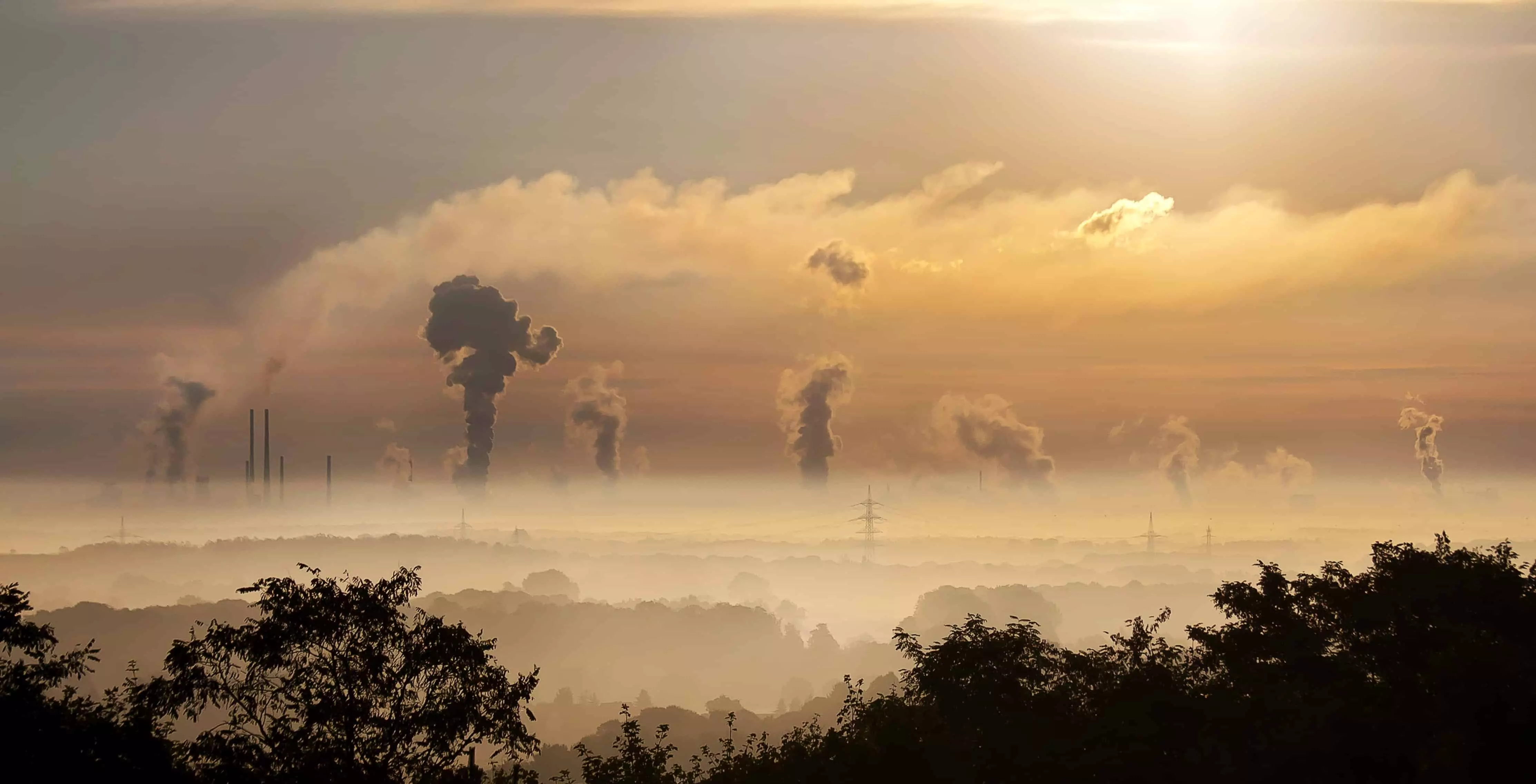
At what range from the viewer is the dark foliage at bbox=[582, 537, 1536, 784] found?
3416 cm

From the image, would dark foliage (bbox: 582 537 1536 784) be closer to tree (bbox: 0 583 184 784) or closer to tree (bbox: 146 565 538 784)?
tree (bbox: 146 565 538 784)

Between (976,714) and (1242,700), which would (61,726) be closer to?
(976,714)

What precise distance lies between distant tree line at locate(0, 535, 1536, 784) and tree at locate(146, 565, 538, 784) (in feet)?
0.17

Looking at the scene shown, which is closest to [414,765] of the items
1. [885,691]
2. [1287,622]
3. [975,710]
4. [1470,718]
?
[975,710]

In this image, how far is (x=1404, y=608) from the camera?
43.3 m

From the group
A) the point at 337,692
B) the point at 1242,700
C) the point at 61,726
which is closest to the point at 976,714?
the point at 1242,700

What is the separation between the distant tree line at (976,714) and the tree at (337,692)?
0.05 meters

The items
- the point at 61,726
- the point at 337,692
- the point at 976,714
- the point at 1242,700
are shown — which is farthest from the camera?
the point at 976,714

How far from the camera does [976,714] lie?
4812cm

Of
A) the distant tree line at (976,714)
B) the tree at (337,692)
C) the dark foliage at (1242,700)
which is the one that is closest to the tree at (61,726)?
the distant tree line at (976,714)

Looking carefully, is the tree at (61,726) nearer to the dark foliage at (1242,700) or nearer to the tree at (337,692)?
the tree at (337,692)

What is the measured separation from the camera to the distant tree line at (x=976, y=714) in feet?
102

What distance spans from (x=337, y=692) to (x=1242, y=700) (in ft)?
91.6

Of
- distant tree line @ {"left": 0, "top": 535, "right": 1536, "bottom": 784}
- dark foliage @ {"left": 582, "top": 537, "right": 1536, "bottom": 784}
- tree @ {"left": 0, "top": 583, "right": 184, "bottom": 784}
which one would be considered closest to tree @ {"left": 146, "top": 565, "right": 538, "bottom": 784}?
distant tree line @ {"left": 0, "top": 535, "right": 1536, "bottom": 784}
